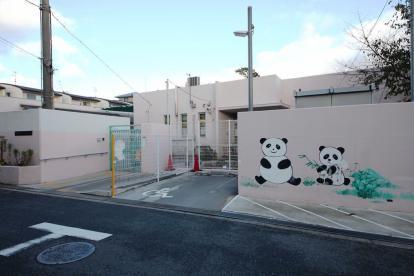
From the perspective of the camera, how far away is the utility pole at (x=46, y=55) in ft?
38.7

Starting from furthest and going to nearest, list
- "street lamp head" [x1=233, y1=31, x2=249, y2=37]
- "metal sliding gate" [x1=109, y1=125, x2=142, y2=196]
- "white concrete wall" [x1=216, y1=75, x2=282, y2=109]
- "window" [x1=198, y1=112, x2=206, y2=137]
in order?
Answer: "window" [x1=198, y1=112, x2=206, y2=137], "white concrete wall" [x1=216, y1=75, x2=282, y2=109], "metal sliding gate" [x1=109, y1=125, x2=142, y2=196], "street lamp head" [x1=233, y1=31, x2=249, y2=37]

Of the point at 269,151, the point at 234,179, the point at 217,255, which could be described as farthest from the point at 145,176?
the point at 217,255

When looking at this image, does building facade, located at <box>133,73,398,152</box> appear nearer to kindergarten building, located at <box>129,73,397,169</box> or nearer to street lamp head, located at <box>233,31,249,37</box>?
kindergarten building, located at <box>129,73,397,169</box>

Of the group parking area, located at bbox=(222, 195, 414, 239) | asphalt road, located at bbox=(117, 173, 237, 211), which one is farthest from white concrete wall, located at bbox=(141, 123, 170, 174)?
parking area, located at bbox=(222, 195, 414, 239)

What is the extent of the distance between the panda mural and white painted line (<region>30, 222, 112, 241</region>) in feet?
14.8

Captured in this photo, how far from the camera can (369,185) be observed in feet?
21.4

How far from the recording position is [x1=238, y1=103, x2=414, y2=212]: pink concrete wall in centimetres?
623

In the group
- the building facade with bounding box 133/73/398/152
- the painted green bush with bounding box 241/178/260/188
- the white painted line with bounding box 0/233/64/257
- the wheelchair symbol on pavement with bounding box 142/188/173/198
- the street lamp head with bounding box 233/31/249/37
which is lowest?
the white painted line with bounding box 0/233/64/257

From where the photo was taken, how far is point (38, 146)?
35.4 feet

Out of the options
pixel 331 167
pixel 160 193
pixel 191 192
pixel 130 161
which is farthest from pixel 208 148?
pixel 331 167

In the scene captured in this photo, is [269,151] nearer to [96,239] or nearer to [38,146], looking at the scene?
[96,239]

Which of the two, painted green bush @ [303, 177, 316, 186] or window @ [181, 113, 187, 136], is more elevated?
window @ [181, 113, 187, 136]

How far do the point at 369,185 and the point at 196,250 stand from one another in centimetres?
480

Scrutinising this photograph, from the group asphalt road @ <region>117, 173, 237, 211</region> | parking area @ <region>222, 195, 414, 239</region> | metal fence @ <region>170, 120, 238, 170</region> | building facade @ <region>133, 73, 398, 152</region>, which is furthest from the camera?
metal fence @ <region>170, 120, 238, 170</region>
